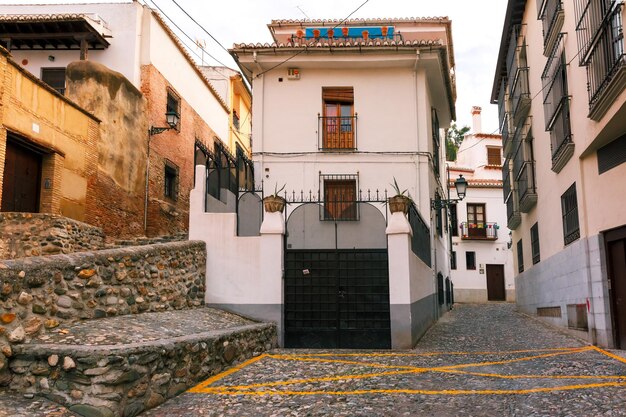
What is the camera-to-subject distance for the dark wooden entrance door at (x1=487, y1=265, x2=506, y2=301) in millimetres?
31312

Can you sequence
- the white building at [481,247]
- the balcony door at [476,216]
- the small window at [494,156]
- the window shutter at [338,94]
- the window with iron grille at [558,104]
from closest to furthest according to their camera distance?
the window with iron grille at [558,104] < the window shutter at [338,94] < the white building at [481,247] < the balcony door at [476,216] < the small window at [494,156]

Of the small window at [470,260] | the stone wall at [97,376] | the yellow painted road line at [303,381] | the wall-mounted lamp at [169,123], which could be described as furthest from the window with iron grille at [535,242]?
the small window at [470,260]

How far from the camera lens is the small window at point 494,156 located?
33.6m

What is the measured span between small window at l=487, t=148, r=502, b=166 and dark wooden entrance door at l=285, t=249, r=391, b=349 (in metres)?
26.4

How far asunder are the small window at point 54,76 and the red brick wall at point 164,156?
239 cm

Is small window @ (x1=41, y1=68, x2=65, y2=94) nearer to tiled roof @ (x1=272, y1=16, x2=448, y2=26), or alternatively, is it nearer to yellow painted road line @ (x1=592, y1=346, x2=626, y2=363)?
tiled roof @ (x1=272, y1=16, x2=448, y2=26)

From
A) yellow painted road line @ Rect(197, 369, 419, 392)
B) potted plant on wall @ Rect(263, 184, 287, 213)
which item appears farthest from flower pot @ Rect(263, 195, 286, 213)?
yellow painted road line @ Rect(197, 369, 419, 392)

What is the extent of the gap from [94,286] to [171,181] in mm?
12776

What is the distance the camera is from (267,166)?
14.3m

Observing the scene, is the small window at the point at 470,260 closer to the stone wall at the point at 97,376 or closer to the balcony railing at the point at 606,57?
the balcony railing at the point at 606,57

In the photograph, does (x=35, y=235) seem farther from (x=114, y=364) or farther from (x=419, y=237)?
(x=419, y=237)

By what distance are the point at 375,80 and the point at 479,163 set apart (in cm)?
2090

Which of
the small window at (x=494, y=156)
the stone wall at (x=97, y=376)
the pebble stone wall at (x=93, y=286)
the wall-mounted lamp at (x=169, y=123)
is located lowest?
the stone wall at (x=97, y=376)

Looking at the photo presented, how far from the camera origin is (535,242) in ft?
51.9
